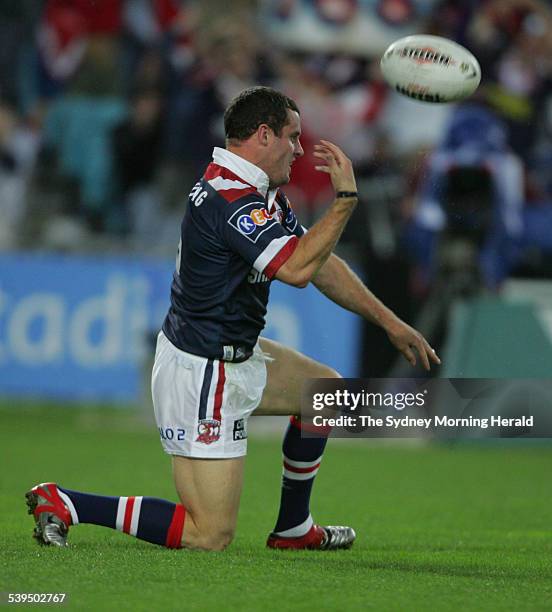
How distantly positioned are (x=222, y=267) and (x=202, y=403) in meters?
0.57

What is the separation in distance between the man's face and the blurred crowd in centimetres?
520

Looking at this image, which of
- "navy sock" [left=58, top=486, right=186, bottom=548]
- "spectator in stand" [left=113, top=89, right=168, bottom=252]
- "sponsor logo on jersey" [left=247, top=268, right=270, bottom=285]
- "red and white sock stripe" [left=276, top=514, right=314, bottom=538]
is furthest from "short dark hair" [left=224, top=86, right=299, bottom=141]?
"spectator in stand" [left=113, top=89, right=168, bottom=252]

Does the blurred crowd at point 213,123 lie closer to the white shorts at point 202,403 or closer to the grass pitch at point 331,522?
the grass pitch at point 331,522

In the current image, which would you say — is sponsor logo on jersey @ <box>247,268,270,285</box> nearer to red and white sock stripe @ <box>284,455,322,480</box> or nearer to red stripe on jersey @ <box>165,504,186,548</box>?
red and white sock stripe @ <box>284,455,322,480</box>

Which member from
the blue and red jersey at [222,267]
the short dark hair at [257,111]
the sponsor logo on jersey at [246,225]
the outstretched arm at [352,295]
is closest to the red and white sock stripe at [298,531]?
the blue and red jersey at [222,267]

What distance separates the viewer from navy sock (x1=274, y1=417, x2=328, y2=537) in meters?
5.54

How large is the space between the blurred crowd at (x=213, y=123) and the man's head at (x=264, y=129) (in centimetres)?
524

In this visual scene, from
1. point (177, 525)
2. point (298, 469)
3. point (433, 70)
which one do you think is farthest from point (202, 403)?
point (433, 70)

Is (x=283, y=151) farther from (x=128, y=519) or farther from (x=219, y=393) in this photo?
(x=128, y=519)

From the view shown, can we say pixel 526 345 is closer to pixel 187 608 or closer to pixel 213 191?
pixel 213 191

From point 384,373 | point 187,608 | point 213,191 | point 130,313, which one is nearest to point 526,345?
point 384,373

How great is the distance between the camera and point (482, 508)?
7.32m

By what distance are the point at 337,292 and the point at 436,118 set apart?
24.6 ft

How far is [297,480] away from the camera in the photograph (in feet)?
18.3
